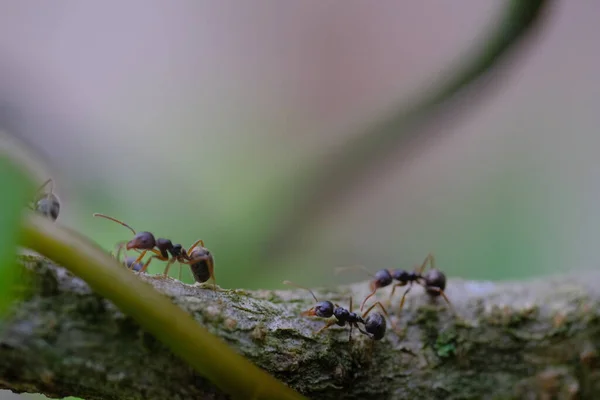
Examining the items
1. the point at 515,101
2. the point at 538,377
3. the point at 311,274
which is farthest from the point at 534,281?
the point at 515,101

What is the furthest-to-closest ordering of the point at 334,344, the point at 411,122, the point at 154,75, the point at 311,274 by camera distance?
the point at 154,75 → the point at 311,274 → the point at 411,122 → the point at 334,344

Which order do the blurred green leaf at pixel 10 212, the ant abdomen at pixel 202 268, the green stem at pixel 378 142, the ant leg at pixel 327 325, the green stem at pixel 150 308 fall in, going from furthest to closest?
1. the green stem at pixel 378 142
2. the ant abdomen at pixel 202 268
3. the ant leg at pixel 327 325
4. the green stem at pixel 150 308
5. the blurred green leaf at pixel 10 212

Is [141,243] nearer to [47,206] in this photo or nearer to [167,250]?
[167,250]

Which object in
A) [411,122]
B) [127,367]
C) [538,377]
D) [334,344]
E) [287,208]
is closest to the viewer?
[127,367]


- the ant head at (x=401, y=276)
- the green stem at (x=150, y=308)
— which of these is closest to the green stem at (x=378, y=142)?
the ant head at (x=401, y=276)

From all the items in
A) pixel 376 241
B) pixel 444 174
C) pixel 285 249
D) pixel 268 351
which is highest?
pixel 444 174

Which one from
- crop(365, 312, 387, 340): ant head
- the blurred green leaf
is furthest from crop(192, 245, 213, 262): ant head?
the blurred green leaf

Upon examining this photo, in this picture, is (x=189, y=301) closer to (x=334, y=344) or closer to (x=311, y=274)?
(x=334, y=344)

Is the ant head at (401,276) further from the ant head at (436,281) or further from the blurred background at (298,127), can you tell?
the blurred background at (298,127)
